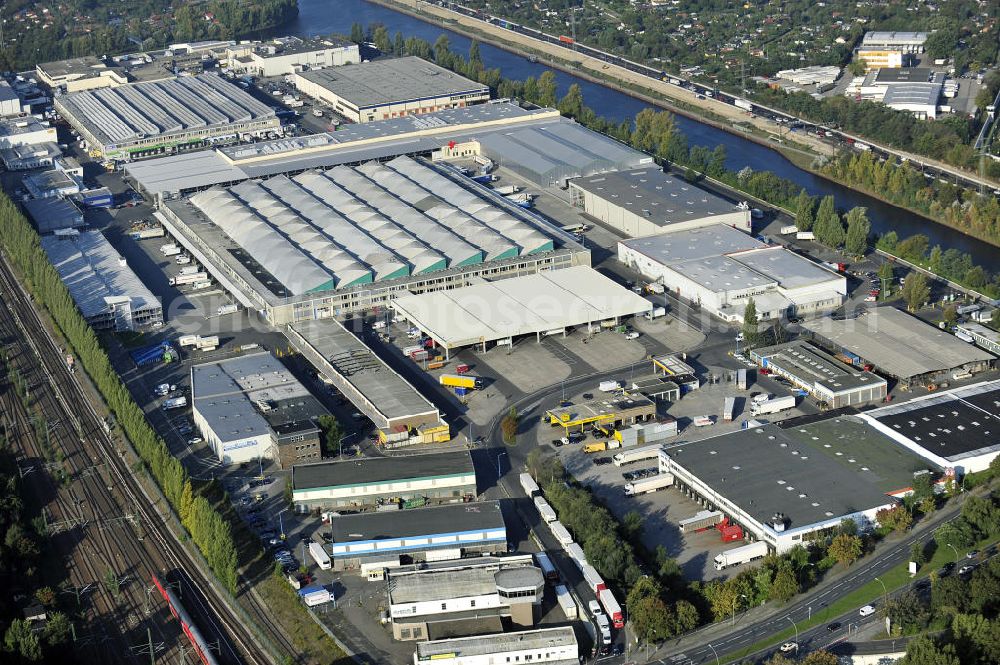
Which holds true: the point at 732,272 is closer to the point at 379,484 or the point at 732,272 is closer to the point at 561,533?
the point at 561,533

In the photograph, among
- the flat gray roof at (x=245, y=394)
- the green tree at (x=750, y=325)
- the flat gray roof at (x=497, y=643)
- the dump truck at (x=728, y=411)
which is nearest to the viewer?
the flat gray roof at (x=497, y=643)

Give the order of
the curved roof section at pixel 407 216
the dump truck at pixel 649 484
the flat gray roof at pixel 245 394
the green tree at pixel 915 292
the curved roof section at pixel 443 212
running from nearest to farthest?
1. the dump truck at pixel 649 484
2. the flat gray roof at pixel 245 394
3. the green tree at pixel 915 292
4. the curved roof section at pixel 407 216
5. the curved roof section at pixel 443 212

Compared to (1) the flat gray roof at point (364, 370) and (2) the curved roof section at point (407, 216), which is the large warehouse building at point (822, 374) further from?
(2) the curved roof section at point (407, 216)

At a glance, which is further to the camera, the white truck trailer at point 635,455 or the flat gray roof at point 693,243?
the flat gray roof at point 693,243

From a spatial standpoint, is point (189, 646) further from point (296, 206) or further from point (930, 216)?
point (930, 216)

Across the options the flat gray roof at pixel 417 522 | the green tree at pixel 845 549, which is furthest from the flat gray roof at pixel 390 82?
the green tree at pixel 845 549

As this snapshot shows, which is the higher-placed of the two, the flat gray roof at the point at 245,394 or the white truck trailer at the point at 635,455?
the white truck trailer at the point at 635,455
